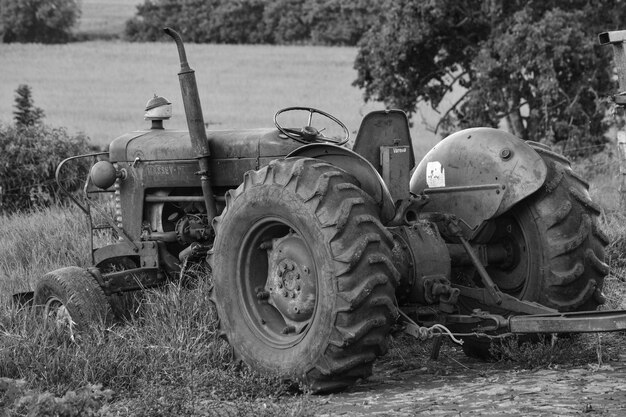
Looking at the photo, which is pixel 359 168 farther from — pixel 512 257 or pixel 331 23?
pixel 331 23

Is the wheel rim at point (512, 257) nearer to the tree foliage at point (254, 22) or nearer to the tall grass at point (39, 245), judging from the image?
the tall grass at point (39, 245)

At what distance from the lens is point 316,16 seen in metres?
47.2

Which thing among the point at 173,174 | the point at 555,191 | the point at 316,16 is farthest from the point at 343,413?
the point at 316,16

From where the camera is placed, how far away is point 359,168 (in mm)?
6375

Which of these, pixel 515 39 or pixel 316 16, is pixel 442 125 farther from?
pixel 316 16

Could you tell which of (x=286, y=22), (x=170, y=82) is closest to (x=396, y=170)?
(x=170, y=82)

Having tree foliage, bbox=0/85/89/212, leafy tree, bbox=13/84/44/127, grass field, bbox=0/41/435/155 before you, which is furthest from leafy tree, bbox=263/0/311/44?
tree foliage, bbox=0/85/89/212

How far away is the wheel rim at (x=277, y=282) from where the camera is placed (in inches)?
247

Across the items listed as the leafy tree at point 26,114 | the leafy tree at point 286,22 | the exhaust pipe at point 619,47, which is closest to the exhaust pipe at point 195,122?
the exhaust pipe at point 619,47

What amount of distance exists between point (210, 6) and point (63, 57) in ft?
24.4

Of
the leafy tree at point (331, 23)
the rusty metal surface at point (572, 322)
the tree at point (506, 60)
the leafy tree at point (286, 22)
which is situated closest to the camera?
the rusty metal surface at point (572, 322)

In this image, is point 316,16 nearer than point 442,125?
No

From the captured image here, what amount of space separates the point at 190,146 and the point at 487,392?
9.72 ft

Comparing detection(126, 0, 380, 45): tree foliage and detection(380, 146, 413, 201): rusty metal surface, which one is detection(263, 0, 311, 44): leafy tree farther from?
detection(380, 146, 413, 201): rusty metal surface
